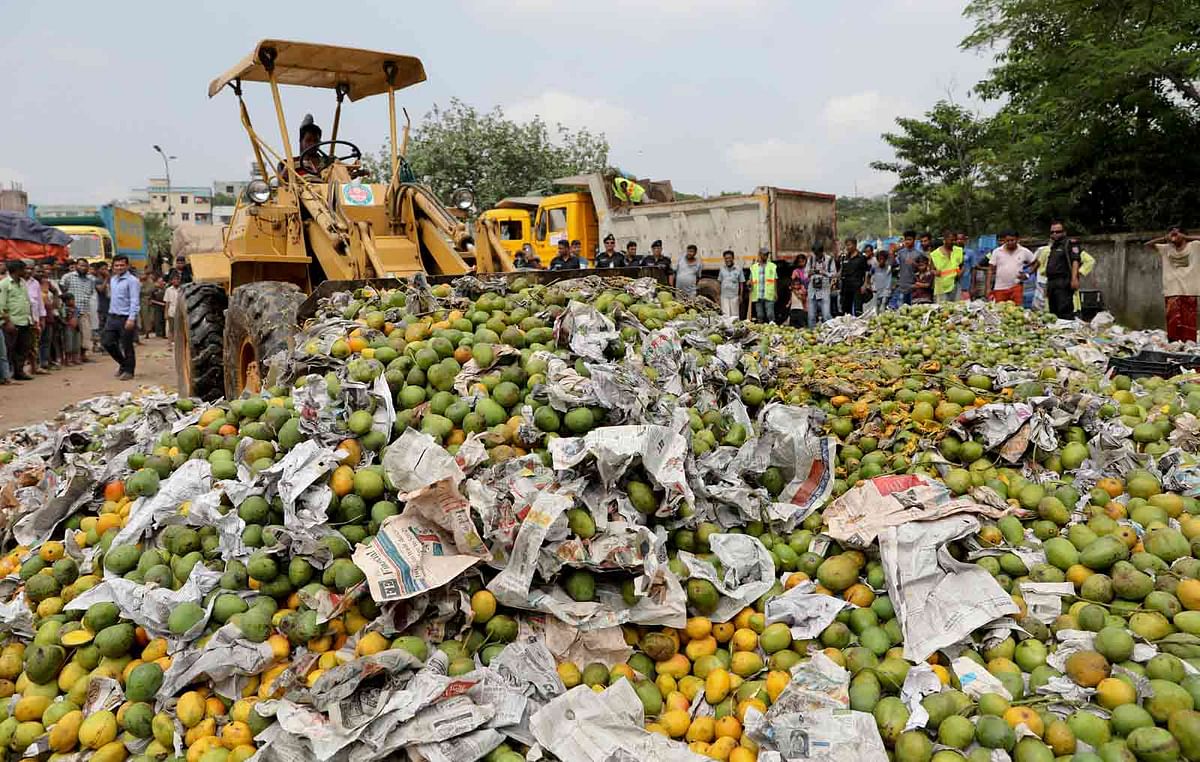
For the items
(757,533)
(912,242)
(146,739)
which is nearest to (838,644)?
(757,533)

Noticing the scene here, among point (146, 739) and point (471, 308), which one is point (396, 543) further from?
point (471, 308)

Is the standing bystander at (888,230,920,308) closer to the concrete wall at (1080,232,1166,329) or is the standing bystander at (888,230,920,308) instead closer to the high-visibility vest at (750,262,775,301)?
the high-visibility vest at (750,262,775,301)

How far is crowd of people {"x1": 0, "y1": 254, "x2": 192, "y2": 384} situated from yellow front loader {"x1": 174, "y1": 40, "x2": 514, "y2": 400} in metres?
Result: 2.61

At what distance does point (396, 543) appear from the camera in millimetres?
3264

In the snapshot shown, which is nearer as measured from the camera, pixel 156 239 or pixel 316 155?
pixel 316 155

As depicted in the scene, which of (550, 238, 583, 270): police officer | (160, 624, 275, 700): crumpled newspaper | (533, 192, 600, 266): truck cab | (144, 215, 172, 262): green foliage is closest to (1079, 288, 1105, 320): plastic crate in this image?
(550, 238, 583, 270): police officer

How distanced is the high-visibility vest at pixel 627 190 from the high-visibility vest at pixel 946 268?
7.57 m

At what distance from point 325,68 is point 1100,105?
19710 millimetres

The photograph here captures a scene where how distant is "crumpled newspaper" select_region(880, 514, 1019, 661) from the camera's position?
3127 mm

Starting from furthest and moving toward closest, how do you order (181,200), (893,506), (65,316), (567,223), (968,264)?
(181,200) → (567,223) → (968,264) → (65,316) → (893,506)

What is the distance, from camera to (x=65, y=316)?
14617 mm

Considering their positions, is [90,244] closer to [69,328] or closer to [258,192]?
[69,328]

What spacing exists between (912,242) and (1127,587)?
11797 mm

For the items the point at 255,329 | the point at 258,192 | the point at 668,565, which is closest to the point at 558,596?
the point at 668,565
